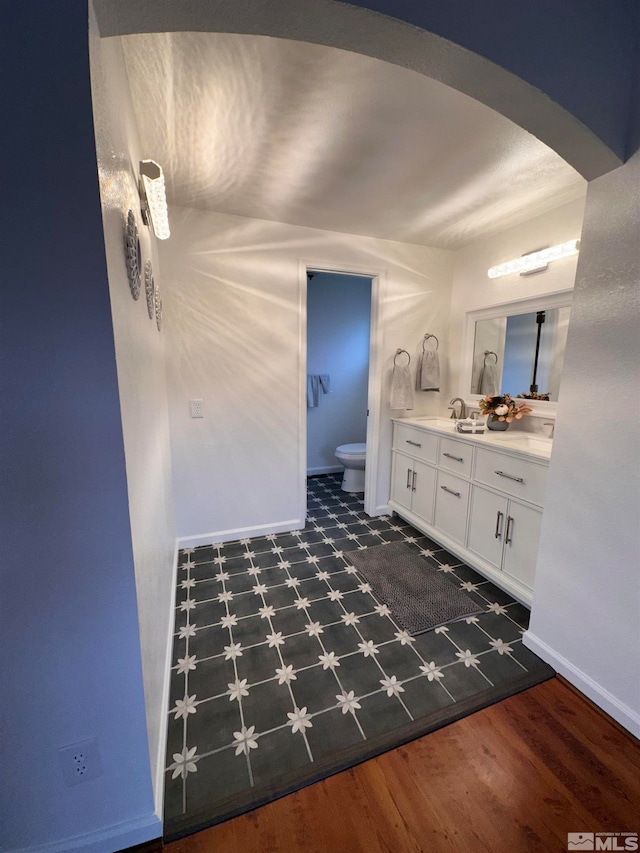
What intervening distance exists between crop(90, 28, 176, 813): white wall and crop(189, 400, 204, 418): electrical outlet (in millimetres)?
988

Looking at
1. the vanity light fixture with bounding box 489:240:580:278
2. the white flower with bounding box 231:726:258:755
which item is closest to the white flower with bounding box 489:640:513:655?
the white flower with bounding box 231:726:258:755

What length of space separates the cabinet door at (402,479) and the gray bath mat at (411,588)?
1.54 feet

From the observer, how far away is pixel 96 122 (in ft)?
2.35

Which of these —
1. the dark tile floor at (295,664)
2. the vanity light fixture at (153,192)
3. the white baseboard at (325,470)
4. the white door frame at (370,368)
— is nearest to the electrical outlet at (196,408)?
the white door frame at (370,368)

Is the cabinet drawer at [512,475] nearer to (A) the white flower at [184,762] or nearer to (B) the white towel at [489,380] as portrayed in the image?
(B) the white towel at [489,380]

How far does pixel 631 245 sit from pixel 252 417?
7.01ft

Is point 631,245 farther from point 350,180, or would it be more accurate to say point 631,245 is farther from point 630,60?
point 350,180

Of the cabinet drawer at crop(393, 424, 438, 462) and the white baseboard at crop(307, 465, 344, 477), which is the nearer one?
the cabinet drawer at crop(393, 424, 438, 462)

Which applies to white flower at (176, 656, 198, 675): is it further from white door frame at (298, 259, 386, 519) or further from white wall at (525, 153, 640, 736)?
white wall at (525, 153, 640, 736)

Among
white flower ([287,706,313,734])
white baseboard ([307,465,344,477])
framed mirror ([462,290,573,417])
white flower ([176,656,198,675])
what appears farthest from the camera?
white baseboard ([307,465,344,477])

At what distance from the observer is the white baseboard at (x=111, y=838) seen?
35.7 inches

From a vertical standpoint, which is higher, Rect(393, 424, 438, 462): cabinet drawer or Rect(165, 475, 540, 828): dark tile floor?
Rect(393, 424, 438, 462): cabinet drawer

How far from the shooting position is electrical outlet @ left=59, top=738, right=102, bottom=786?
875mm

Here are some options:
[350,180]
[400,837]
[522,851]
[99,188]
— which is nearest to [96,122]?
[99,188]
